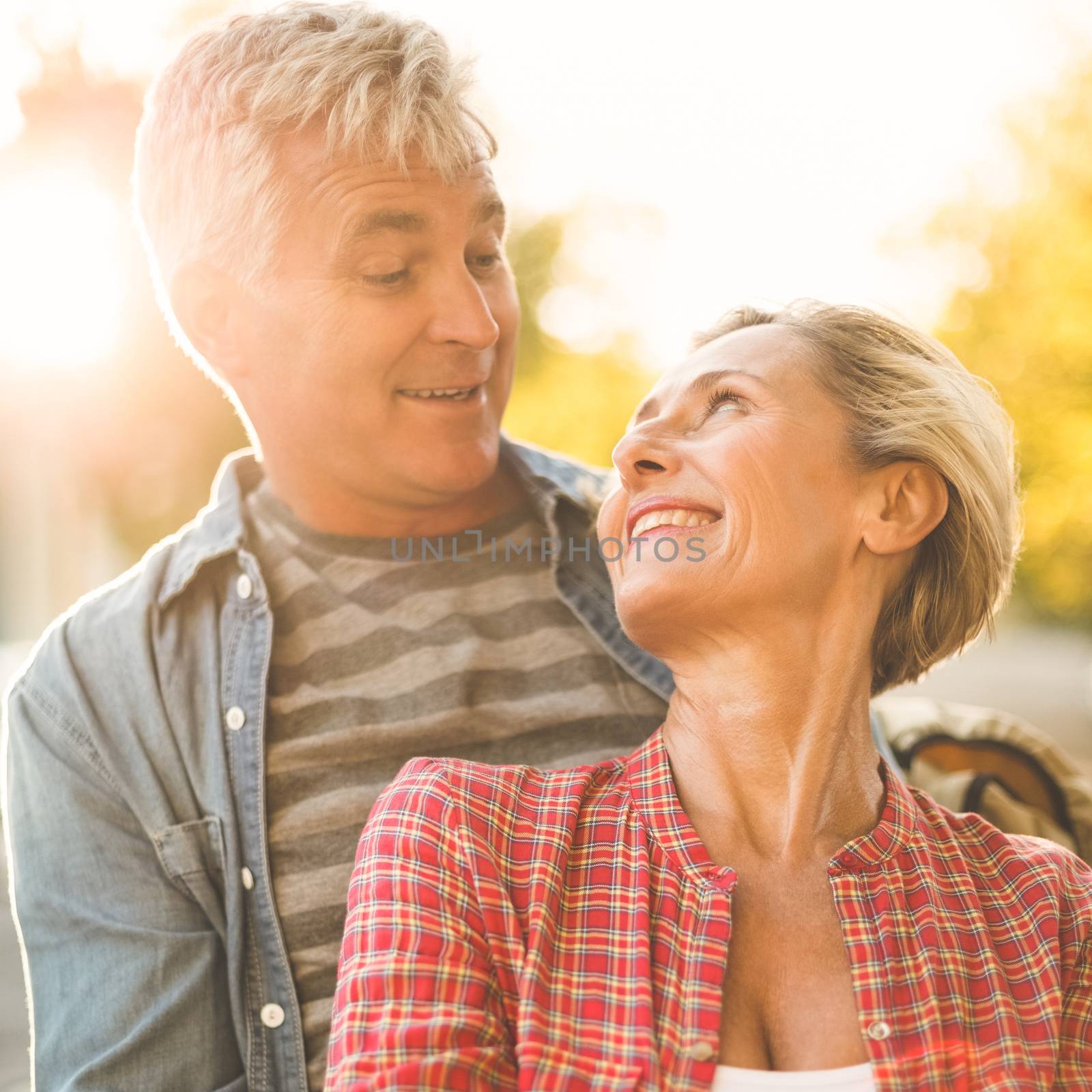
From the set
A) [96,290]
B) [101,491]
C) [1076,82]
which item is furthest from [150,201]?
[101,491]

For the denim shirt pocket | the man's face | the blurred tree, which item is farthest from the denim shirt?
the blurred tree

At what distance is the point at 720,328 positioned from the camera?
1973mm

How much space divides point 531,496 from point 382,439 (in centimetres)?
39

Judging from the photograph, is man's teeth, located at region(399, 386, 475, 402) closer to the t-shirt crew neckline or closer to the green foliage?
the t-shirt crew neckline

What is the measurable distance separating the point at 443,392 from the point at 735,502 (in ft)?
2.72

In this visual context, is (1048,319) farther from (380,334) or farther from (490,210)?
(380,334)

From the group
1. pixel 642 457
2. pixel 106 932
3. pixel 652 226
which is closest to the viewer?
pixel 642 457

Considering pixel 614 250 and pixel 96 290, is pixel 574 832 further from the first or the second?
pixel 614 250

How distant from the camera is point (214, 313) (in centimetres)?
232

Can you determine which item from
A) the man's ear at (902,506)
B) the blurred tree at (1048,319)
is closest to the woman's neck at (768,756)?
the man's ear at (902,506)

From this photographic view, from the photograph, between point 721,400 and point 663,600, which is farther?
point 721,400

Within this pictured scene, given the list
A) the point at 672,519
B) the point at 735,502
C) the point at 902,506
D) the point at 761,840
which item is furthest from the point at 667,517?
the point at 761,840

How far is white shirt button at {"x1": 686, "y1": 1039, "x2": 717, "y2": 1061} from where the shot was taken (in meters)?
1.42

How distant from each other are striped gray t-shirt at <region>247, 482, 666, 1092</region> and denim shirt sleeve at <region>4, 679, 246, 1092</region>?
0.50ft
